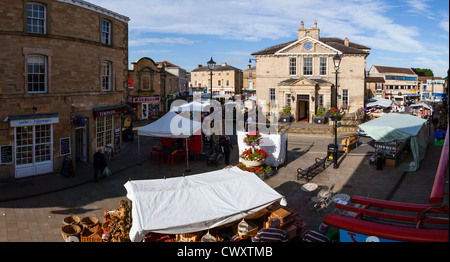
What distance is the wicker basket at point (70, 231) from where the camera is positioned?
913 centimetres

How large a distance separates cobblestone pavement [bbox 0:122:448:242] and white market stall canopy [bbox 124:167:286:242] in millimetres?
2726

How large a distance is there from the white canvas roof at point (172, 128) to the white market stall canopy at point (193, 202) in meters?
7.80

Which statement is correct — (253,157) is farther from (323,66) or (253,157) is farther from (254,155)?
(323,66)

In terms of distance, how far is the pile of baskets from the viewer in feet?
29.3

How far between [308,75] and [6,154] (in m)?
30.3

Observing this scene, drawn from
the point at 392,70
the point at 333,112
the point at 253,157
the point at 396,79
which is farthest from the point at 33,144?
the point at 392,70

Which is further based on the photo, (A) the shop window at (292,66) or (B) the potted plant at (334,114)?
(A) the shop window at (292,66)

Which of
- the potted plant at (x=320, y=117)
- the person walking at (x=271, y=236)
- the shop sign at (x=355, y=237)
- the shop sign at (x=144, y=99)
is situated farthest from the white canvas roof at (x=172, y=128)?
the shop sign at (x=144, y=99)

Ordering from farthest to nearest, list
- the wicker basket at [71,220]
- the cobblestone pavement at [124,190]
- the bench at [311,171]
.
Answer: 1. the bench at [311,171]
2. the cobblestone pavement at [124,190]
3. the wicker basket at [71,220]

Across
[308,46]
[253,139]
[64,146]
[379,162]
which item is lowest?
[379,162]

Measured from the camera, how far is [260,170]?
15055 millimetres

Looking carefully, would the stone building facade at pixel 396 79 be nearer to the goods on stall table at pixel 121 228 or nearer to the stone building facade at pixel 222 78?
the stone building facade at pixel 222 78

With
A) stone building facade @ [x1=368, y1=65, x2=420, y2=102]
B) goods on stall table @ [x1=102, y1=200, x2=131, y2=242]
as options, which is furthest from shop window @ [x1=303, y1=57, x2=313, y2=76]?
stone building facade @ [x1=368, y1=65, x2=420, y2=102]
